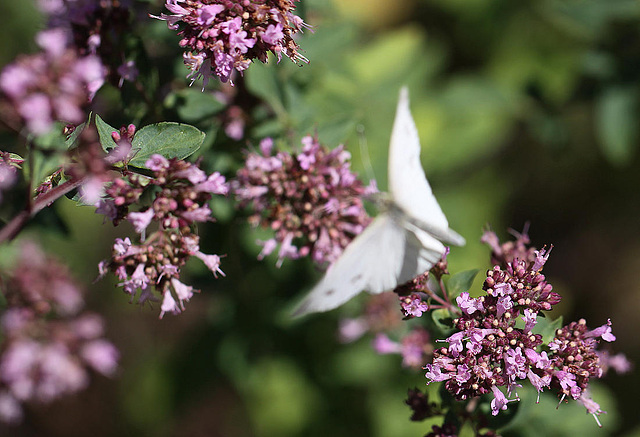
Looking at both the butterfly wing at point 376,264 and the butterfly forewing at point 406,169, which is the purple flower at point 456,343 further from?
the butterfly forewing at point 406,169

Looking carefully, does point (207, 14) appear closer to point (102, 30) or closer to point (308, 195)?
→ point (102, 30)

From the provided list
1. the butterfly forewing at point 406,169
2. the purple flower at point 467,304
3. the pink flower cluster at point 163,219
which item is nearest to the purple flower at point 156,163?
the pink flower cluster at point 163,219

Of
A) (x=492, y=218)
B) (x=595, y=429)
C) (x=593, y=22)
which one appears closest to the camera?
(x=595, y=429)

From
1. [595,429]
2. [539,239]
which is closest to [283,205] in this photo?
[595,429]

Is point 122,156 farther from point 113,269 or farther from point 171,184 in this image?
point 113,269

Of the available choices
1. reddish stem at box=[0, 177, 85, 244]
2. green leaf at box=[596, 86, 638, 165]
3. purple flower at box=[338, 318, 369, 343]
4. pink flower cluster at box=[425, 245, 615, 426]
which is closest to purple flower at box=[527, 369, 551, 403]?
pink flower cluster at box=[425, 245, 615, 426]

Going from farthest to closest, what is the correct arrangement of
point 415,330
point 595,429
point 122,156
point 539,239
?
point 539,239 < point 595,429 < point 415,330 < point 122,156

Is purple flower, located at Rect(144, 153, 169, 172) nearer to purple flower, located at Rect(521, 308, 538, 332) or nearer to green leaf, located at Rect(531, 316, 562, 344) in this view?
purple flower, located at Rect(521, 308, 538, 332)

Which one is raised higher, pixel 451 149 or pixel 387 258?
pixel 387 258
